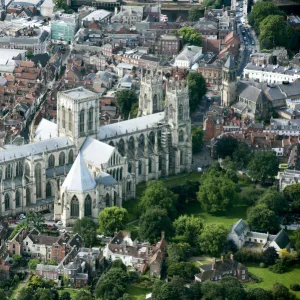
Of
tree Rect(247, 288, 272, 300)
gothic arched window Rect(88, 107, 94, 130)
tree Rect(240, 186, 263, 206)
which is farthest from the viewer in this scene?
gothic arched window Rect(88, 107, 94, 130)

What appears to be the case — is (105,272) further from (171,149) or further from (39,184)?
(171,149)

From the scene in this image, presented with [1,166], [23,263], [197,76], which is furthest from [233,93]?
[23,263]

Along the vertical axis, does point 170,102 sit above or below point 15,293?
Result: above

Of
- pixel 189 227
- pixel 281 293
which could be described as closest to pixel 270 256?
pixel 189 227

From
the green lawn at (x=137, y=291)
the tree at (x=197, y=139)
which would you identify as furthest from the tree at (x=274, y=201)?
the tree at (x=197, y=139)

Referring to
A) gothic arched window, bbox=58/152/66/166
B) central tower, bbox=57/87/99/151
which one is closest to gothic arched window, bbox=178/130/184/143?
central tower, bbox=57/87/99/151

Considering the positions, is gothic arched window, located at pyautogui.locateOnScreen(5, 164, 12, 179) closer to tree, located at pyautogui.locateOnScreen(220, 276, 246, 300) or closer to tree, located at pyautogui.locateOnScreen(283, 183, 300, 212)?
tree, located at pyautogui.locateOnScreen(283, 183, 300, 212)
